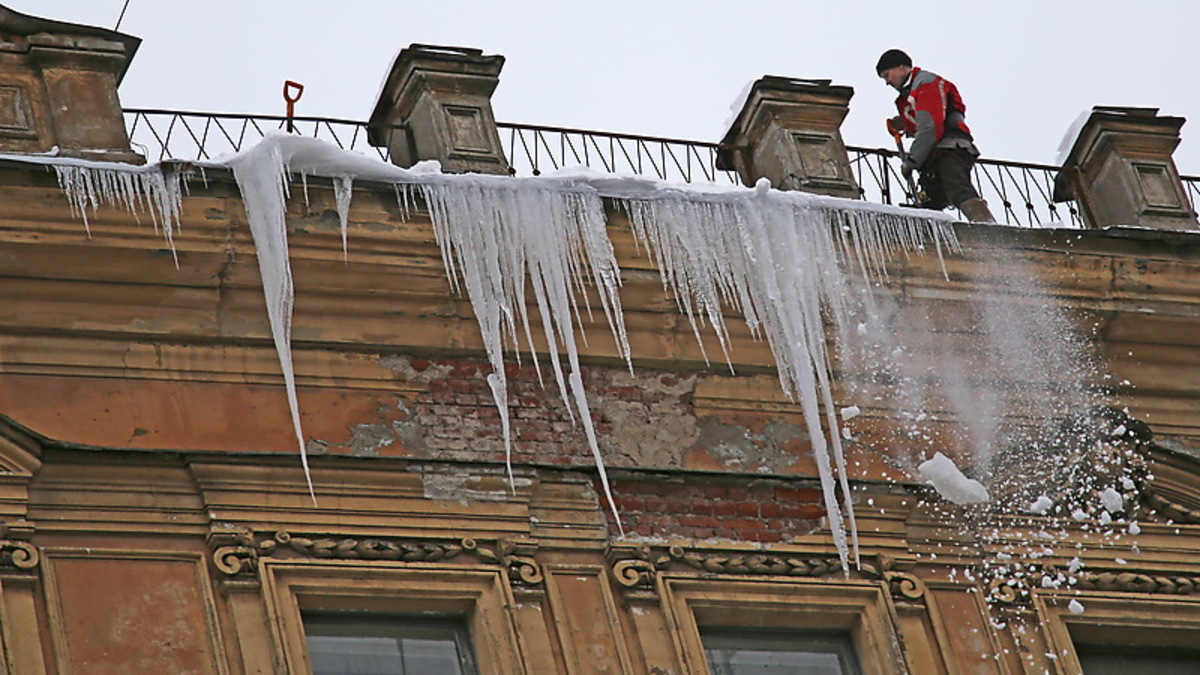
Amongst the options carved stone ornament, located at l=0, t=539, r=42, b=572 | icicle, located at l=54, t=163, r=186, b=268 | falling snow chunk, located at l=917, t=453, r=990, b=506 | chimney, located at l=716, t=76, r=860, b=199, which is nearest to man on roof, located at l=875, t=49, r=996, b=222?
chimney, located at l=716, t=76, r=860, b=199

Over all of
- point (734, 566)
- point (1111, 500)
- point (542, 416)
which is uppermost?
point (542, 416)

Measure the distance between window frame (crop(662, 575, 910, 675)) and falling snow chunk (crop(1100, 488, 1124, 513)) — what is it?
3.56ft

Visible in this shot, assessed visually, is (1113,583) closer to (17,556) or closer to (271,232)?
(271,232)

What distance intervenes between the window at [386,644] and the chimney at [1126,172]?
3.73 m

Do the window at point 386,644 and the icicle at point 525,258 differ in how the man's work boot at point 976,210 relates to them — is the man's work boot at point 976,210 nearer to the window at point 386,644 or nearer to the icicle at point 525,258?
the icicle at point 525,258

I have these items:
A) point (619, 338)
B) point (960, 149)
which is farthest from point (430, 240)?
point (960, 149)

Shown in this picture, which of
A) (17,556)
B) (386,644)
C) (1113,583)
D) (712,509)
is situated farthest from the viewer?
(1113,583)

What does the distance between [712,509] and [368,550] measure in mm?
1328

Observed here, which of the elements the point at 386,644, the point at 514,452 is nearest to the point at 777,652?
the point at 514,452

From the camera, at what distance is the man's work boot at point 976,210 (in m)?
11.5

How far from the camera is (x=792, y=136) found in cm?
1154

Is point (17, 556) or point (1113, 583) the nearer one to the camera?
point (17, 556)

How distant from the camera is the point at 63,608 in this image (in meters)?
9.21

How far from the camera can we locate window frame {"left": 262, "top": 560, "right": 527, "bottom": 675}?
950cm
